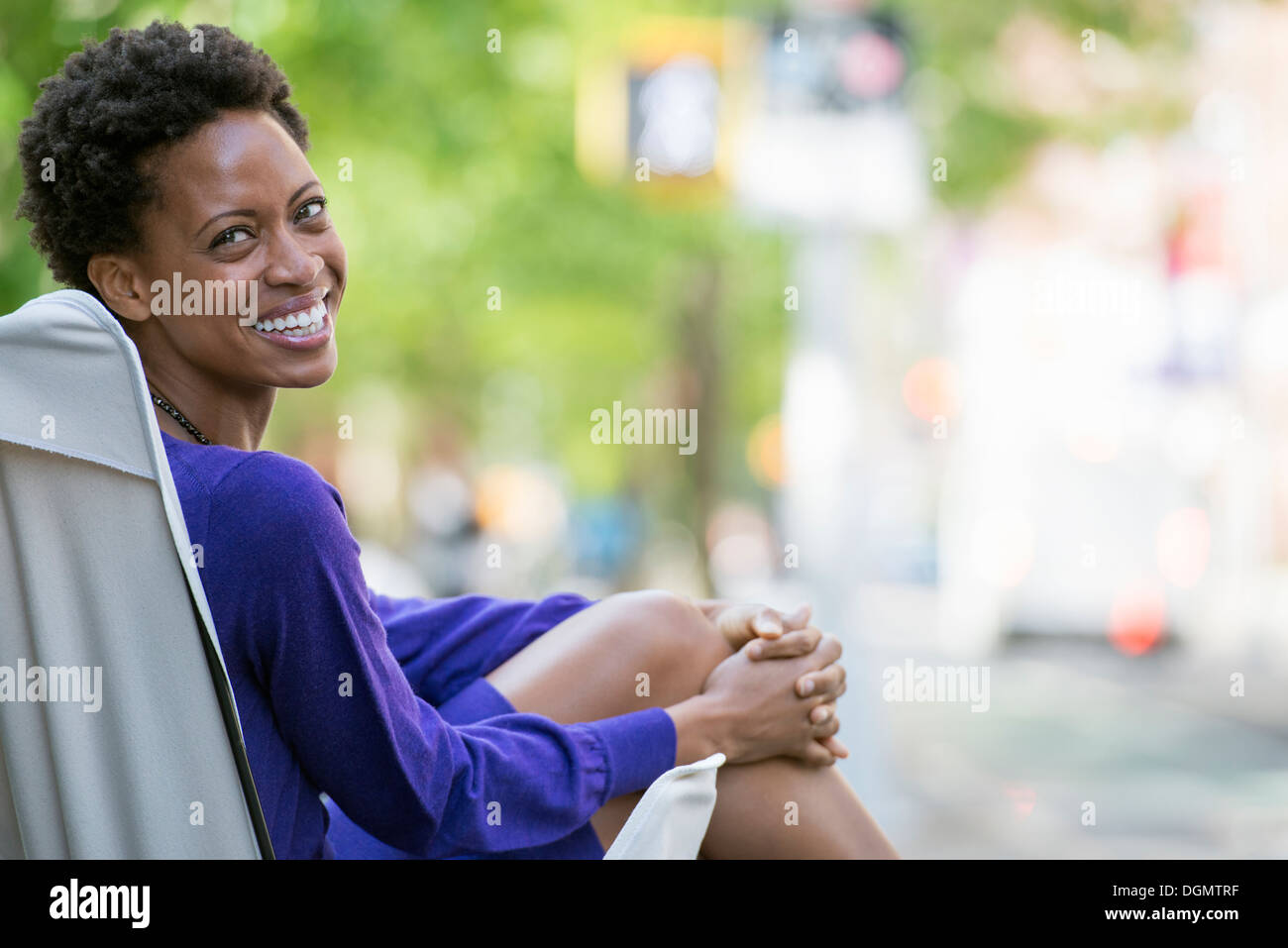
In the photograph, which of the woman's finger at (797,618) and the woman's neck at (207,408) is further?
the woman's finger at (797,618)

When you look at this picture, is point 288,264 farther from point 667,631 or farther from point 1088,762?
point 1088,762

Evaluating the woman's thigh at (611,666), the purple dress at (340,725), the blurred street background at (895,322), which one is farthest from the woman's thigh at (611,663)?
the blurred street background at (895,322)

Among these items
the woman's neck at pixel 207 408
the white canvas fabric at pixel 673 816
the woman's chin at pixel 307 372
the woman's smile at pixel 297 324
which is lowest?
the white canvas fabric at pixel 673 816

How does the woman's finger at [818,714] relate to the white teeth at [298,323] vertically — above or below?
below

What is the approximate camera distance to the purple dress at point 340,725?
1625 millimetres

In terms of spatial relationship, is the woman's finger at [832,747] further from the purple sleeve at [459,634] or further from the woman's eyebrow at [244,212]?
the woman's eyebrow at [244,212]

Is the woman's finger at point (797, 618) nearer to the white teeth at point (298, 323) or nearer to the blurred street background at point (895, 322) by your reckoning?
the white teeth at point (298, 323)

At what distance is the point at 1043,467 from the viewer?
1459 centimetres

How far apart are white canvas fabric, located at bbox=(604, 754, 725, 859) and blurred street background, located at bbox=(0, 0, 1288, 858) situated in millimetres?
3445

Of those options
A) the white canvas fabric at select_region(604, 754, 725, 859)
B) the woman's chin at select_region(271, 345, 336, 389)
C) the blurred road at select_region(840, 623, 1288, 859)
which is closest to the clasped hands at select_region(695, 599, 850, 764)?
the white canvas fabric at select_region(604, 754, 725, 859)

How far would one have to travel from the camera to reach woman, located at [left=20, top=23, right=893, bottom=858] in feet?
5.41

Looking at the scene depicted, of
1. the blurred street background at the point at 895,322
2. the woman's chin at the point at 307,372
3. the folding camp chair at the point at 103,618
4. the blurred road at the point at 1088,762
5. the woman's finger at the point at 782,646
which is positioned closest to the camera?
the folding camp chair at the point at 103,618

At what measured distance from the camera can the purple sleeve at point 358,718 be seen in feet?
5.32

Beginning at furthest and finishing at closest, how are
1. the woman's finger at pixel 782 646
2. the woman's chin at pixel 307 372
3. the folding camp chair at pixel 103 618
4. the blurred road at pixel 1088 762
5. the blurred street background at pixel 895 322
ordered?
the blurred road at pixel 1088 762 → the blurred street background at pixel 895 322 → the woman's finger at pixel 782 646 → the woman's chin at pixel 307 372 → the folding camp chair at pixel 103 618
